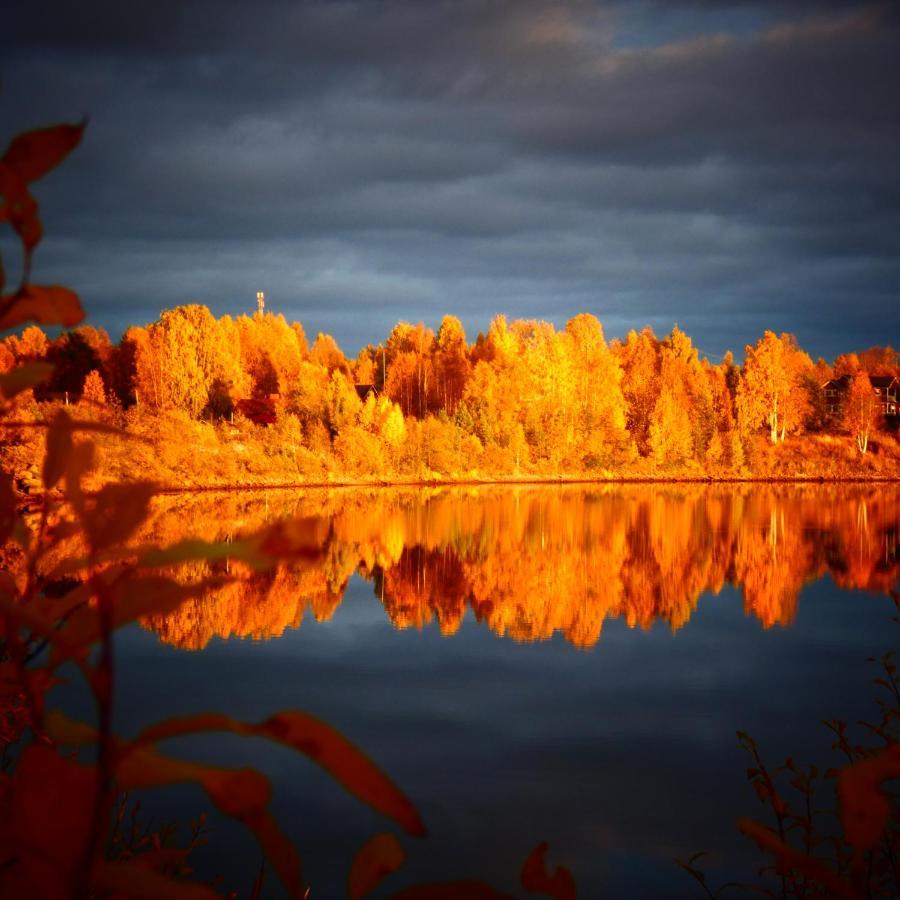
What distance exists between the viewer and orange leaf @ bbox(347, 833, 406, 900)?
0.54m

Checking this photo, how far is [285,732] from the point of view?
1.24ft

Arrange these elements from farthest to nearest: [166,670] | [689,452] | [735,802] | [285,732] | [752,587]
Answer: [689,452], [752,587], [166,670], [735,802], [285,732]

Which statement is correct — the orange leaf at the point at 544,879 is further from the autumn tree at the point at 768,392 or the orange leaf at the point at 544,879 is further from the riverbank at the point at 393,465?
the autumn tree at the point at 768,392

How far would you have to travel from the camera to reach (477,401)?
A: 43.6m

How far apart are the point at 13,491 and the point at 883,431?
Answer: 5696cm

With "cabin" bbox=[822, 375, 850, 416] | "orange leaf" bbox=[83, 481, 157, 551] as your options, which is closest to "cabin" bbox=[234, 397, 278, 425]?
"cabin" bbox=[822, 375, 850, 416]

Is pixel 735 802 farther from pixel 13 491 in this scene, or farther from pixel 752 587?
pixel 752 587

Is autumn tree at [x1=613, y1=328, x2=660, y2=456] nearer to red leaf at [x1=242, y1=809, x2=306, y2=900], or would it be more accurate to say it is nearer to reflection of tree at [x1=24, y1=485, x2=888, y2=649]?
reflection of tree at [x1=24, y1=485, x2=888, y2=649]

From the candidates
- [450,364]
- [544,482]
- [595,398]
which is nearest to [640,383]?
[595,398]

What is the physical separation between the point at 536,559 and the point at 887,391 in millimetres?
52116

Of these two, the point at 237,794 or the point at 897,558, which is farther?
the point at 897,558

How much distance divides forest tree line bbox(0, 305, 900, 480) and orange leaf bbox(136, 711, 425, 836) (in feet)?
100

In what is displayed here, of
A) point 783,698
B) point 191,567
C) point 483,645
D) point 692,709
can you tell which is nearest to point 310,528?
point 692,709

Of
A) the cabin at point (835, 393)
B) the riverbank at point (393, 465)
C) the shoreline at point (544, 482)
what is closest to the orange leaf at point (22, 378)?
the riverbank at point (393, 465)
